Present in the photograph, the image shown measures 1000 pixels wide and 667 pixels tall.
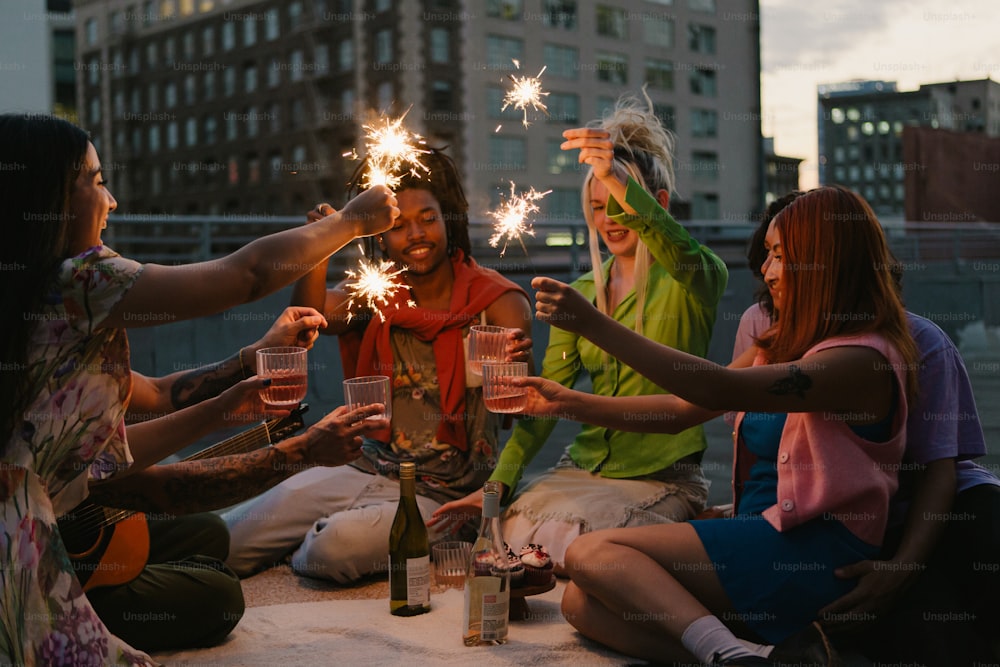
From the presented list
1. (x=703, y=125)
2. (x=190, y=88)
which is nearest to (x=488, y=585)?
(x=703, y=125)

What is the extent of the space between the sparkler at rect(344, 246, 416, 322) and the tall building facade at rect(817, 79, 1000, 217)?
56.5 meters

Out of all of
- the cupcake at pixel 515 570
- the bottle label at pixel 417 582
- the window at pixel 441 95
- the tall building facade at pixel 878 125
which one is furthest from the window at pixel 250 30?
the cupcake at pixel 515 570

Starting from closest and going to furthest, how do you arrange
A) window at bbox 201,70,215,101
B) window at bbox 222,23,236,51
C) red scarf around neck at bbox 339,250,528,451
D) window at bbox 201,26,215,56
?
red scarf around neck at bbox 339,250,528,451, window at bbox 222,23,236,51, window at bbox 201,70,215,101, window at bbox 201,26,215,56

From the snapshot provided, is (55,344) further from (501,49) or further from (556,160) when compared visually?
(501,49)

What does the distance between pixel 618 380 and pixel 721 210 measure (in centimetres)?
4867

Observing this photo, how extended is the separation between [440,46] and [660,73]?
16.0 m

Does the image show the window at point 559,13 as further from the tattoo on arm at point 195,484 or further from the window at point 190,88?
the tattoo on arm at point 195,484

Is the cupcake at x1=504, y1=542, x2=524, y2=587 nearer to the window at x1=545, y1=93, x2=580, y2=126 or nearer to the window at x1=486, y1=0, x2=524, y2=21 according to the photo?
the window at x1=486, y1=0, x2=524, y2=21

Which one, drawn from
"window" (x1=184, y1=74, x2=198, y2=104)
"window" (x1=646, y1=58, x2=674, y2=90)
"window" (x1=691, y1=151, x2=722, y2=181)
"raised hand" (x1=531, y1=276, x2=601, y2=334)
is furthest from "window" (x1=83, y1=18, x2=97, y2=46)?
"raised hand" (x1=531, y1=276, x2=601, y2=334)

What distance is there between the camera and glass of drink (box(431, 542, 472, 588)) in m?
3.50

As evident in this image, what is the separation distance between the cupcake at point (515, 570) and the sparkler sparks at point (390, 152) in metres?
1.28

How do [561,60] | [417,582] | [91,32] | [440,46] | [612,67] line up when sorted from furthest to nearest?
[91,32] → [612,67] → [561,60] → [440,46] → [417,582]

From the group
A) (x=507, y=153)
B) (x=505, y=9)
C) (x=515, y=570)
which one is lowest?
(x=515, y=570)

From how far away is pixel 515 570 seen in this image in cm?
289
